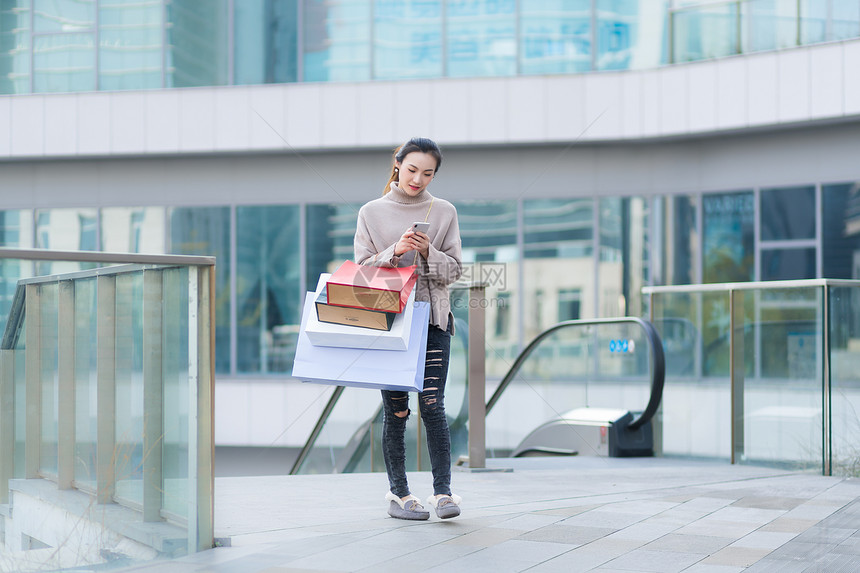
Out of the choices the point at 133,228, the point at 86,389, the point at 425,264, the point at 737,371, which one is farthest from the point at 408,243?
the point at 133,228

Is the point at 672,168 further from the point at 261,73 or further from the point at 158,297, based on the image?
the point at 158,297

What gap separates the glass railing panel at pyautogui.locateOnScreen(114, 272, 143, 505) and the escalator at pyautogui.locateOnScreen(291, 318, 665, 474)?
4069mm

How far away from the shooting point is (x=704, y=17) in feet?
46.5

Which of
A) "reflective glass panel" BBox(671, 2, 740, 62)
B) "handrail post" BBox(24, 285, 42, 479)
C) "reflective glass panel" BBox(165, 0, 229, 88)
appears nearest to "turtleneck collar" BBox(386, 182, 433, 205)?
"handrail post" BBox(24, 285, 42, 479)

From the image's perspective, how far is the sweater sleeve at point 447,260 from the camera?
4.31 metres

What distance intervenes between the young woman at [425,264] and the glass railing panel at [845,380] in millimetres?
3956

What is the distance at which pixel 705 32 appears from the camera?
14195 millimetres

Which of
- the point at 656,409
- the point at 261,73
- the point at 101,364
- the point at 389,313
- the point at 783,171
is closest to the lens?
the point at 101,364

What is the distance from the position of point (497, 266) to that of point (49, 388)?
11.9 meters

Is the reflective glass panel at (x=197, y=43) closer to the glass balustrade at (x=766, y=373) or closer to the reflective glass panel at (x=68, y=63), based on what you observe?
the reflective glass panel at (x=68, y=63)

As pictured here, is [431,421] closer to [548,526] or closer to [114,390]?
[548,526]

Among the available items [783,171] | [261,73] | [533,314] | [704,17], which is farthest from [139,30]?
[783,171]

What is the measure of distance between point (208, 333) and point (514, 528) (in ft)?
5.39

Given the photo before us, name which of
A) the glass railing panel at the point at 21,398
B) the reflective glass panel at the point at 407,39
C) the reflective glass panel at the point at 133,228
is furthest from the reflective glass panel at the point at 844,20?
the glass railing panel at the point at 21,398
